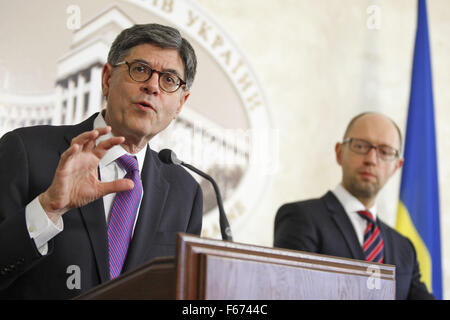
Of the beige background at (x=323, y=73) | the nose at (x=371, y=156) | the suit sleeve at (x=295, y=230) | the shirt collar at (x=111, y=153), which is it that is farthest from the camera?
the beige background at (x=323, y=73)

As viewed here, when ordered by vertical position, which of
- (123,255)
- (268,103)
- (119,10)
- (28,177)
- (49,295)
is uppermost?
(119,10)

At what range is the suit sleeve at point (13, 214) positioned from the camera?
6.24 ft

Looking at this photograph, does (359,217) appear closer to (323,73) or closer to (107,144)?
(323,73)

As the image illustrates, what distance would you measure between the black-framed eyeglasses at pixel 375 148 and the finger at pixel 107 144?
A: 96.2 inches

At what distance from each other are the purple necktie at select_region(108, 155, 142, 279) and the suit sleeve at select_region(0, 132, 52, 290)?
0.31m

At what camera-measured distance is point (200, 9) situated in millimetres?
4723

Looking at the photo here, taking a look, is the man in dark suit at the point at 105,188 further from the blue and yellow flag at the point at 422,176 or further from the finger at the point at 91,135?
the blue and yellow flag at the point at 422,176

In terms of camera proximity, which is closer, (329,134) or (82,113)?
(82,113)

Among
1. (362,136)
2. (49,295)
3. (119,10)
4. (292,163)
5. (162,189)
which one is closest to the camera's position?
(49,295)

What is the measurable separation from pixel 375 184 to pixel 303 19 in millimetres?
1867

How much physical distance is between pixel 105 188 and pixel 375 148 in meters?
2.50

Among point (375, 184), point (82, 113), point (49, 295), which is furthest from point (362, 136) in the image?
point (49, 295)

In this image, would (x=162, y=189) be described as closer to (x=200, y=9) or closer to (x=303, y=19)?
(x=200, y=9)

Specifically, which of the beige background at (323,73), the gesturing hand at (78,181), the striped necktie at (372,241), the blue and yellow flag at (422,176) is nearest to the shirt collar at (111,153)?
the gesturing hand at (78,181)
